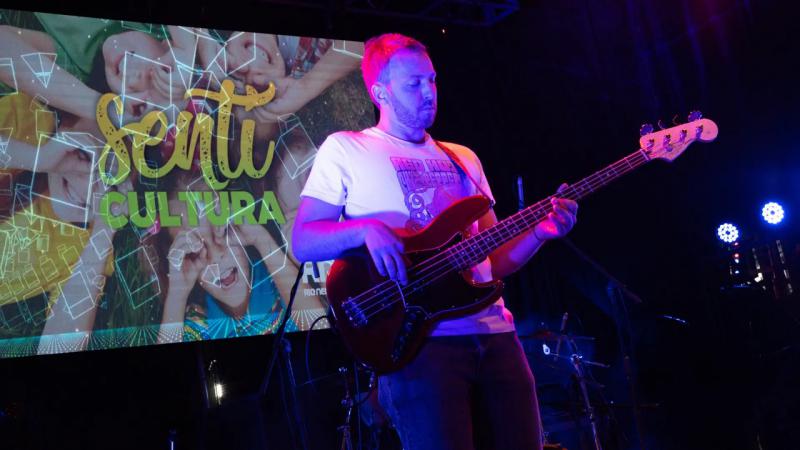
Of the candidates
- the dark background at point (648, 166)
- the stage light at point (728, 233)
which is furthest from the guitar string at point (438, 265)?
the stage light at point (728, 233)

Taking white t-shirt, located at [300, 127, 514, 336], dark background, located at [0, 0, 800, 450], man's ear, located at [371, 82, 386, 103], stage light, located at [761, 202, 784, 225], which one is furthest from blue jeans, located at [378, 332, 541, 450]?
stage light, located at [761, 202, 784, 225]

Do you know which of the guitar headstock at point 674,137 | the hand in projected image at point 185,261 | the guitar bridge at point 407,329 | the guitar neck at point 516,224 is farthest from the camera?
the hand in projected image at point 185,261

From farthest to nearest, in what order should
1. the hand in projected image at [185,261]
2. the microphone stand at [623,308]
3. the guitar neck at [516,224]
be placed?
the hand in projected image at [185,261], the microphone stand at [623,308], the guitar neck at [516,224]

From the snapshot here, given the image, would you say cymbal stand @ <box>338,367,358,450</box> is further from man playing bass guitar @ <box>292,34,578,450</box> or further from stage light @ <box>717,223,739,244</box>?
stage light @ <box>717,223,739,244</box>

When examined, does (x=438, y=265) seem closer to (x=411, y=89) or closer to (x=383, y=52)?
(x=411, y=89)

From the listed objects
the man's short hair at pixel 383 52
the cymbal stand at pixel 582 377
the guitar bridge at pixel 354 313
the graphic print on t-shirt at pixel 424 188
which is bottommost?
the cymbal stand at pixel 582 377

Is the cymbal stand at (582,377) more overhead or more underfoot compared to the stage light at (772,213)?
more underfoot

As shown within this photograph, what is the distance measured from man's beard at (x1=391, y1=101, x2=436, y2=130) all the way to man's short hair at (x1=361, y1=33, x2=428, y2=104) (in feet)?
0.42

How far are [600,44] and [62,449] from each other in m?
6.42

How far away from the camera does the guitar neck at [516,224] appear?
100.0 inches

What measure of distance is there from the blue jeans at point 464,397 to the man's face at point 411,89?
0.87 meters

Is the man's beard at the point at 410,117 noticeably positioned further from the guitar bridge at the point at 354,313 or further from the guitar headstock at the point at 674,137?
the guitar headstock at the point at 674,137

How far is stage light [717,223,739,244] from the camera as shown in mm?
7680

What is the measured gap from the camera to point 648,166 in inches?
310
